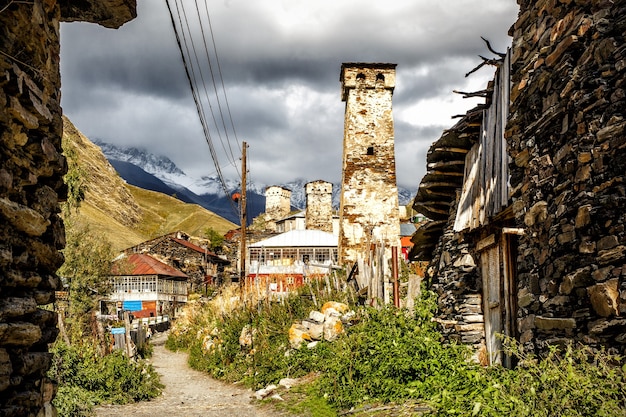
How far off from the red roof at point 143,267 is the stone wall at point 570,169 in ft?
131

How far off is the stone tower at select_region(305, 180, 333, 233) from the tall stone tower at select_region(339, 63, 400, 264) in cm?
2624

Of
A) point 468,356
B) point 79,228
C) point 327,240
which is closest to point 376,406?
point 468,356

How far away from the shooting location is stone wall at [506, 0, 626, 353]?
172 inches

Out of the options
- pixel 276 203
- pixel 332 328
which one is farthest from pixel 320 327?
pixel 276 203

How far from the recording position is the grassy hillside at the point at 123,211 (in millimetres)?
102500

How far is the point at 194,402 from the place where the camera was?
11.3 meters

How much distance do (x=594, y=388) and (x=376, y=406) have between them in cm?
431

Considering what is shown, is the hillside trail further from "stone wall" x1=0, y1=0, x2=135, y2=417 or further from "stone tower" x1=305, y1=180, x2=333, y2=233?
"stone tower" x1=305, y1=180, x2=333, y2=233

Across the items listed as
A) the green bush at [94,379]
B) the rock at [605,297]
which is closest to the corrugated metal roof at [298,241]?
the green bush at [94,379]

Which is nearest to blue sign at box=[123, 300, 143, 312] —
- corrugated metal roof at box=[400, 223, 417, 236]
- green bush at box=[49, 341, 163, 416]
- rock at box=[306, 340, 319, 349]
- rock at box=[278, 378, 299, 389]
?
corrugated metal roof at box=[400, 223, 417, 236]

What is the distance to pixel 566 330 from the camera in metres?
4.90

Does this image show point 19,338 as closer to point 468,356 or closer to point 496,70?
point 468,356

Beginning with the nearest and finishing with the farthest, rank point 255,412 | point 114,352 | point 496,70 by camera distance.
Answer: point 496,70
point 255,412
point 114,352

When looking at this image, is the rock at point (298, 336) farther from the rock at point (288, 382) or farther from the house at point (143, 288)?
the house at point (143, 288)
